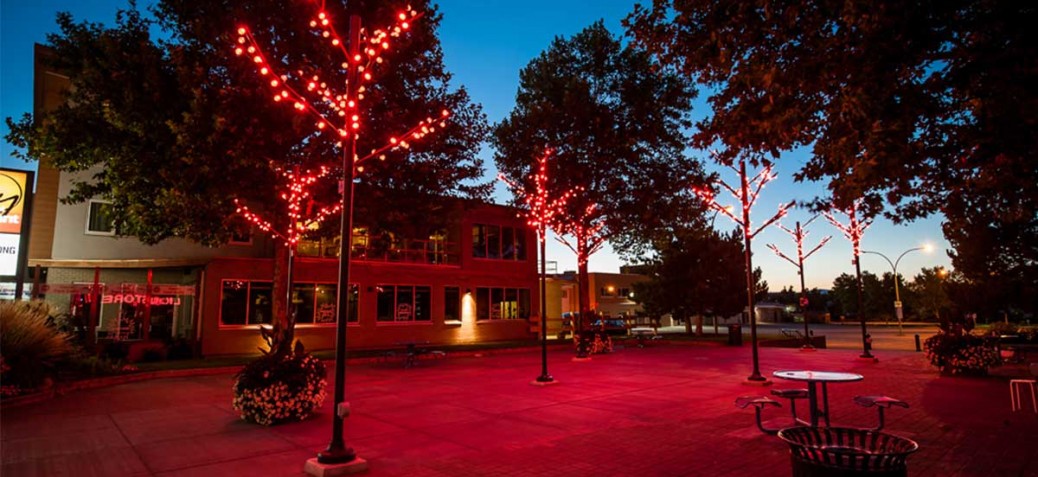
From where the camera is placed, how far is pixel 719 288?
32.7 m

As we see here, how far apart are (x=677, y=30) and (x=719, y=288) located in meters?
26.8

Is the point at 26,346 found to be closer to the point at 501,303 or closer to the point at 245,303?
the point at 245,303

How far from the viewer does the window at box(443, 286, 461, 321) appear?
27344 mm

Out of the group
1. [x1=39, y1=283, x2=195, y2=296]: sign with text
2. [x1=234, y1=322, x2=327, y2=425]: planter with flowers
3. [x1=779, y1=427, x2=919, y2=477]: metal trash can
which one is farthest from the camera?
[x1=39, y1=283, x2=195, y2=296]: sign with text

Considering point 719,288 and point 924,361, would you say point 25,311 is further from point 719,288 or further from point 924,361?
point 719,288

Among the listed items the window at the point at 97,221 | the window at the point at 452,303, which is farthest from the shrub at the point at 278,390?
the window at the point at 452,303

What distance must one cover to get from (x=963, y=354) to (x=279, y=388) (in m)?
15.8

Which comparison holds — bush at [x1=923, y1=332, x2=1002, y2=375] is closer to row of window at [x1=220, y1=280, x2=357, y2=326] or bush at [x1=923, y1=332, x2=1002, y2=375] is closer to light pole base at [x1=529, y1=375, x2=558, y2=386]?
light pole base at [x1=529, y1=375, x2=558, y2=386]

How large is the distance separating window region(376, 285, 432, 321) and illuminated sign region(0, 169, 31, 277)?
13600 mm

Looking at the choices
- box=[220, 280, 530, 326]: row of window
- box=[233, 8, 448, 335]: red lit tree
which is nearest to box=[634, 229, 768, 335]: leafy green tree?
box=[220, 280, 530, 326]: row of window

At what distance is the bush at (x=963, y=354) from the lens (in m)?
13.6

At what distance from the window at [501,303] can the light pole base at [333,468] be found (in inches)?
876

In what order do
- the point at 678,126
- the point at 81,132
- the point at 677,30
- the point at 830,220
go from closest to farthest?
the point at 677,30 → the point at 81,132 → the point at 830,220 → the point at 678,126

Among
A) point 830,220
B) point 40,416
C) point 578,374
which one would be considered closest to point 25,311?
point 40,416
